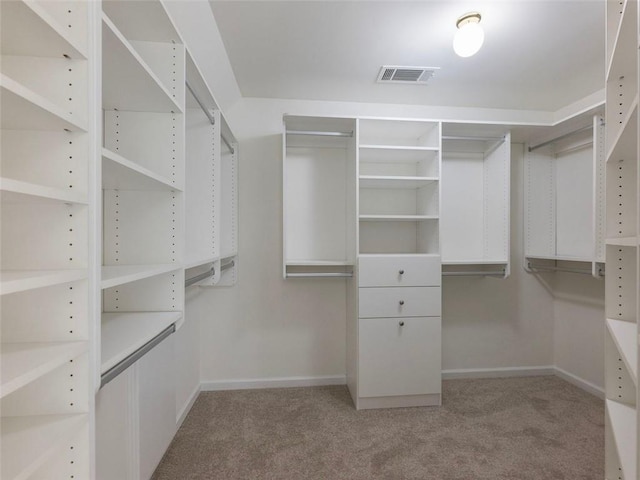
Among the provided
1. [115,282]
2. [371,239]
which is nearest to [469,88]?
[371,239]

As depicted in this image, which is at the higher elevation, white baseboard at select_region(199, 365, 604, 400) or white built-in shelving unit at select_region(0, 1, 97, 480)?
white built-in shelving unit at select_region(0, 1, 97, 480)

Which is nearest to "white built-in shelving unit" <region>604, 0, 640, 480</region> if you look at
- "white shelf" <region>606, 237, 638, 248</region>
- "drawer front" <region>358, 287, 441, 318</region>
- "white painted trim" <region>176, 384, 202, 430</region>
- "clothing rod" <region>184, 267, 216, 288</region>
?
"white shelf" <region>606, 237, 638, 248</region>

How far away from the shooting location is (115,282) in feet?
2.70

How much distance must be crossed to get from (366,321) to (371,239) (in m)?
0.77

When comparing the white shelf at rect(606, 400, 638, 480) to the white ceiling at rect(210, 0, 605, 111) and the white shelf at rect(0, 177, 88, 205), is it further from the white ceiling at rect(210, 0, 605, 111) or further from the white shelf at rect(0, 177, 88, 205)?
the white ceiling at rect(210, 0, 605, 111)

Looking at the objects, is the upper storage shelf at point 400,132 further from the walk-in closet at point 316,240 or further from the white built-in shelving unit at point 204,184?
the white built-in shelving unit at point 204,184

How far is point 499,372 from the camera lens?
2762 mm

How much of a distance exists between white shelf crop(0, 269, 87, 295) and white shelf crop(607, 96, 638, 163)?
1.35 m

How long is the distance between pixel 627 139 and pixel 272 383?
2.60 metres

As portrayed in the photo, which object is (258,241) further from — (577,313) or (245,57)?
(577,313)

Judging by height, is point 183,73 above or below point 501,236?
above

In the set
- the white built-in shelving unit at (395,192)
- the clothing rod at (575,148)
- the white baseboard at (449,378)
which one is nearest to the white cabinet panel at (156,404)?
the white baseboard at (449,378)

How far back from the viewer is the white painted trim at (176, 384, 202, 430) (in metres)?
2.01

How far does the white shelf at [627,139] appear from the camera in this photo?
0.78 m
